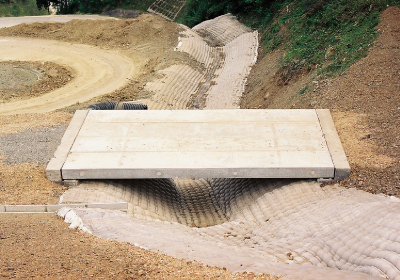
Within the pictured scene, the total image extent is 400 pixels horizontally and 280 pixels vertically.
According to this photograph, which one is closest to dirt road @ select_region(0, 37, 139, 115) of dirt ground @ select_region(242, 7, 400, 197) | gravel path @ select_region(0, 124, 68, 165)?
gravel path @ select_region(0, 124, 68, 165)

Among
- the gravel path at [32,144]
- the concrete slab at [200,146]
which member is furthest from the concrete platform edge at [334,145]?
the gravel path at [32,144]

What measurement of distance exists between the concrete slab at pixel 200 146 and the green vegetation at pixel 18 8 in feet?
120

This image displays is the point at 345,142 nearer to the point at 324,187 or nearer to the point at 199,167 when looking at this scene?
the point at 324,187

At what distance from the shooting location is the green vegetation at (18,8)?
49156mm

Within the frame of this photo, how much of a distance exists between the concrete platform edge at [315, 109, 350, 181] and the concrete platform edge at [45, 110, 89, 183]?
800 cm

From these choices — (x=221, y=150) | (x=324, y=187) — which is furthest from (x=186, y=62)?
(x=324, y=187)

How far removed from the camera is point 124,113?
57.9ft

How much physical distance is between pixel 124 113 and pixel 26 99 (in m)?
8.14

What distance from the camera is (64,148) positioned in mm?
15570

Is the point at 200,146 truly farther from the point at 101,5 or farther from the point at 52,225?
the point at 101,5

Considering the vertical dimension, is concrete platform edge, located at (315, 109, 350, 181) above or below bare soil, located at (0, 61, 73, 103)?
above

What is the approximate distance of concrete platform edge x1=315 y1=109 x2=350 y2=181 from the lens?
563 inches

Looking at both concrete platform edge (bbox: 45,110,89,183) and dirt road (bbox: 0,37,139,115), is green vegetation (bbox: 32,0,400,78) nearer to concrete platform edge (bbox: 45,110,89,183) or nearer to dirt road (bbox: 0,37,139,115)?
dirt road (bbox: 0,37,139,115)

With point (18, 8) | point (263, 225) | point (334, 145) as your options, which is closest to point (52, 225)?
point (263, 225)
